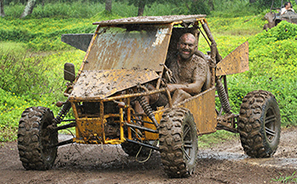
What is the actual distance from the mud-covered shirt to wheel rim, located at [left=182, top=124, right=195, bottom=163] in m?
1.49

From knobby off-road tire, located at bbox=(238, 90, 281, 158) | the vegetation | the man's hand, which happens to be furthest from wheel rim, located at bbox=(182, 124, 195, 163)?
the vegetation

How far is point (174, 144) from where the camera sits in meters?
6.12

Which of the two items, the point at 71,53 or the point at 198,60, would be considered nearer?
the point at 198,60

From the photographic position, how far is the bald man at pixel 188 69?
7845 millimetres

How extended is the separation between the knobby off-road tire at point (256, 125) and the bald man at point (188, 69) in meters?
0.90

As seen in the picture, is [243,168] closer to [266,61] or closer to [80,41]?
[80,41]

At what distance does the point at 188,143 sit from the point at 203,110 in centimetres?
117

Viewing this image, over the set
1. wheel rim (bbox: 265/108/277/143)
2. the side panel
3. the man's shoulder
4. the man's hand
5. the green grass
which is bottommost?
the green grass

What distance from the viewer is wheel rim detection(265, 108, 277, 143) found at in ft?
27.7

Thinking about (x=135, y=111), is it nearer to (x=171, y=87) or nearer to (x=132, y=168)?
(x=171, y=87)

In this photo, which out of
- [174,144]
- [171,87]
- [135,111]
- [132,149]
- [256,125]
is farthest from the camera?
[132,149]

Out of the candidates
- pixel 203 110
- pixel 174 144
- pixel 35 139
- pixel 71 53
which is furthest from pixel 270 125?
pixel 71 53

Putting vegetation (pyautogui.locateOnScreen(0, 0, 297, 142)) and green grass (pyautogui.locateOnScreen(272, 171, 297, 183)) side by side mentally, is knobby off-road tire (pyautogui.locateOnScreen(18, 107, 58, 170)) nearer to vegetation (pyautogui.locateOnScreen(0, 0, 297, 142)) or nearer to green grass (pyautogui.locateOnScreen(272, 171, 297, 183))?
green grass (pyautogui.locateOnScreen(272, 171, 297, 183))

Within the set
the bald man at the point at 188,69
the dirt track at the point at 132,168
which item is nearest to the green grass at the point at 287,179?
the dirt track at the point at 132,168
